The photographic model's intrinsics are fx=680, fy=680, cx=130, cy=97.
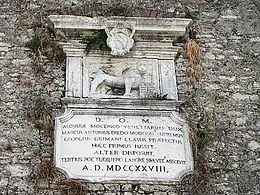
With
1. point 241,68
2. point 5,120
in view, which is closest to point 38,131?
point 5,120

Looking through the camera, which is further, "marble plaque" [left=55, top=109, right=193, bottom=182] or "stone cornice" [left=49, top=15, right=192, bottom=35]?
"stone cornice" [left=49, top=15, right=192, bottom=35]

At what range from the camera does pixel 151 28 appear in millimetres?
7922

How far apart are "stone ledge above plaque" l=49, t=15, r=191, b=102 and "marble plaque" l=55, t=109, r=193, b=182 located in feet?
0.91

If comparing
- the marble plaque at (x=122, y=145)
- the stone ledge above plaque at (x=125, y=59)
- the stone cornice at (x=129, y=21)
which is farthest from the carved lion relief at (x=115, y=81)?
the stone cornice at (x=129, y=21)

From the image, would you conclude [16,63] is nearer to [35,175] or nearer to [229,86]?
[35,175]

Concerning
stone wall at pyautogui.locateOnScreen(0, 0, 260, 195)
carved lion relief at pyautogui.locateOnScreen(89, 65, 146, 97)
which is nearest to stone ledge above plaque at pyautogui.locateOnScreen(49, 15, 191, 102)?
carved lion relief at pyautogui.locateOnScreen(89, 65, 146, 97)

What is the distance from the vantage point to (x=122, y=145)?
6.96 m

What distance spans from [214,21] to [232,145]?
190cm

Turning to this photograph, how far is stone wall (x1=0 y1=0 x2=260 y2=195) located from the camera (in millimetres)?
6781

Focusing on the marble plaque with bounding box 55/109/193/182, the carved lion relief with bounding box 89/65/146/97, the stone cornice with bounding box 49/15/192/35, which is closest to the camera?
the marble plaque with bounding box 55/109/193/182

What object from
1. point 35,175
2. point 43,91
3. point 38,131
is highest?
point 43,91

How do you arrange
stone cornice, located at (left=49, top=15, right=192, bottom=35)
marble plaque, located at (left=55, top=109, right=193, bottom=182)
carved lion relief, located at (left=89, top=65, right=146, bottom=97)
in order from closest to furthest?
marble plaque, located at (left=55, top=109, right=193, bottom=182)
carved lion relief, located at (left=89, top=65, right=146, bottom=97)
stone cornice, located at (left=49, top=15, right=192, bottom=35)

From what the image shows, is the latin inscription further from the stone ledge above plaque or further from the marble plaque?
the stone ledge above plaque

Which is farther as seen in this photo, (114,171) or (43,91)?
(43,91)
